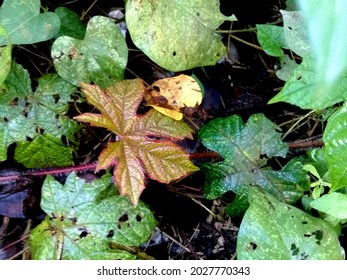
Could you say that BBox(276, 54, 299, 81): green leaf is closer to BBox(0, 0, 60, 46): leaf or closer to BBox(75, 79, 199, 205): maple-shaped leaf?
BBox(75, 79, 199, 205): maple-shaped leaf

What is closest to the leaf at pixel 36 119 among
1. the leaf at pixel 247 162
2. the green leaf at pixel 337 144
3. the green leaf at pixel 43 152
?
the green leaf at pixel 43 152

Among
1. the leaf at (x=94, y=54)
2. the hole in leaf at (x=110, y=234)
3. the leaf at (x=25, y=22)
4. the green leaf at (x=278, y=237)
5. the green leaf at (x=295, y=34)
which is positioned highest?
the green leaf at (x=295, y=34)

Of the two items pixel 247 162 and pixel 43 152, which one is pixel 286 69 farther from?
pixel 43 152

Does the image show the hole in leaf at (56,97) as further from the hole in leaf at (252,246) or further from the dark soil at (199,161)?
the hole in leaf at (252,246)

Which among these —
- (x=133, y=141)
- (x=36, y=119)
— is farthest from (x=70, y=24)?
(x=133, y=141)

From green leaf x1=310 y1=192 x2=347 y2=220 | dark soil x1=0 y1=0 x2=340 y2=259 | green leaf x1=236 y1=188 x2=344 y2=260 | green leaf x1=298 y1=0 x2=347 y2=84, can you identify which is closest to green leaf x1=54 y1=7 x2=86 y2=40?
dark soil x1=0 y1=0 x2=340 y2=259

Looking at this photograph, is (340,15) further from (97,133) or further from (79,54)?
(97,133)
